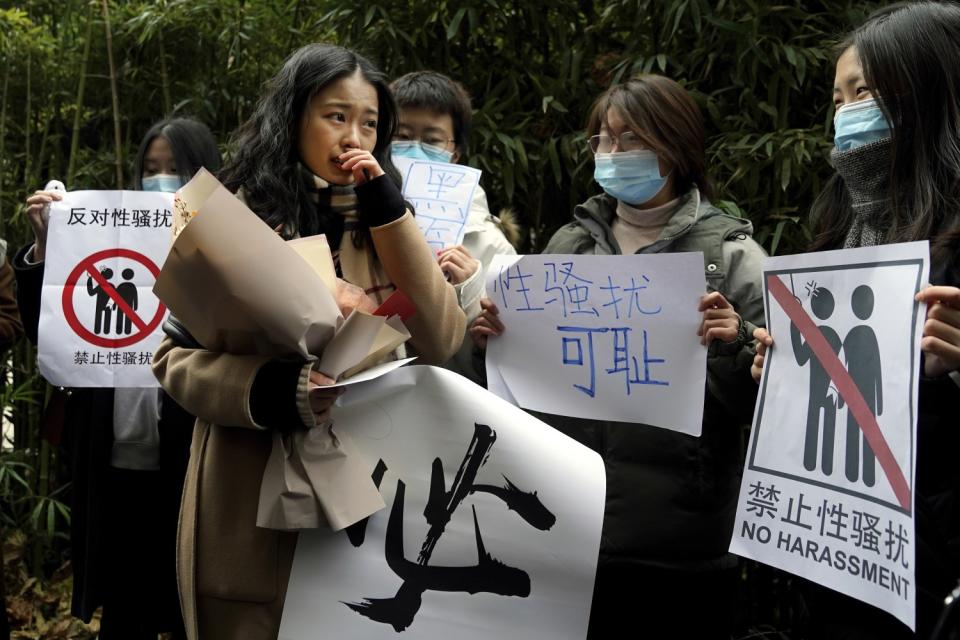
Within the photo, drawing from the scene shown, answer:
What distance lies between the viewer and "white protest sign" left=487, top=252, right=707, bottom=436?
2.45m

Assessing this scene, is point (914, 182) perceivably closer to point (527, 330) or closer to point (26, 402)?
Result: point (527, 330)


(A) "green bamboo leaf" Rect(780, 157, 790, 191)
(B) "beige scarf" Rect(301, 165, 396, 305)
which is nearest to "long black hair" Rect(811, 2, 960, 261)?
(B) "beige scarf" Rect(301, 165, 396, 305)

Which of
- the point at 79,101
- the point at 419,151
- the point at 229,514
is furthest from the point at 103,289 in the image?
the point at 79,101

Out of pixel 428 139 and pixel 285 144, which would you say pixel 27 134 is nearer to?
pixel 428 139

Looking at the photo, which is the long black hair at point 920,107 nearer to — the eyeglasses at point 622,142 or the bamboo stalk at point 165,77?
the eyeglasses at point 622,142

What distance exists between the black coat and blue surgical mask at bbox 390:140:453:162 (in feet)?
3.63

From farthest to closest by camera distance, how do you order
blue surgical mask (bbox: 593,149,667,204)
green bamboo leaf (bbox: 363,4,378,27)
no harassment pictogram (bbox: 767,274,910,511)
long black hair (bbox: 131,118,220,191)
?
green bamboo leaf (bbox: 363,4,378,27) < long black hair (bbox: 131,118,220,191) < blue surgical mask (bbox: 593,149,667,204) < no harassment pictogram (bbox: 767,274,910,511)

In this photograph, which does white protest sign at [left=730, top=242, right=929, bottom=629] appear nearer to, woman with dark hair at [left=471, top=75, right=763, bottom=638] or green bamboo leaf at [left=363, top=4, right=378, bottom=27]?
woman with dark hair at [left=471, top=75, right=763, bottom=638]

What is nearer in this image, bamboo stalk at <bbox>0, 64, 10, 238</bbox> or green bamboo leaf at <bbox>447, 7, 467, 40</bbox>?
green bamboo leaf at <bbox>447, 7, 467, 40</bbox>

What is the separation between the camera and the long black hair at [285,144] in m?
2.24

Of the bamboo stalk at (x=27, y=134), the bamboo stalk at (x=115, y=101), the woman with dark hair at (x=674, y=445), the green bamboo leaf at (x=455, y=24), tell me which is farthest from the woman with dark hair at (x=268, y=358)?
the bamboo stalk at (x=27, y=134)

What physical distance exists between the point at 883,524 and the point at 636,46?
2713 mm

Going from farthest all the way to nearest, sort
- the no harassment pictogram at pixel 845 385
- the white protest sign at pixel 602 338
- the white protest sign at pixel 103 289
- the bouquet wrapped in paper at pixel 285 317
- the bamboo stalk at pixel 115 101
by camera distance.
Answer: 1. the bamboo stalk at pixel 115 101
2. the white protest sign at pixel 103 289
3. the white protest sign at pixel 602 338
4. the bouquet wrapped in paper at pixel 285 317
5. the no harassment pictogram at pixel 845 385

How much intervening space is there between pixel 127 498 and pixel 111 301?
2.21 ft
